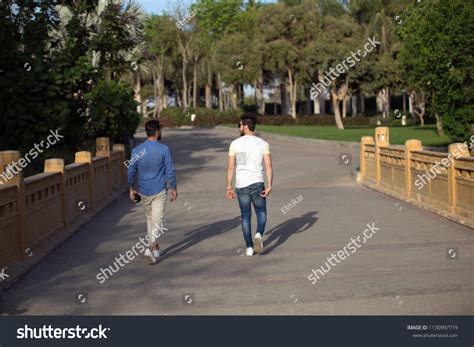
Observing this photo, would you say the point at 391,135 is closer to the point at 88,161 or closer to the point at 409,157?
the point at 409,157

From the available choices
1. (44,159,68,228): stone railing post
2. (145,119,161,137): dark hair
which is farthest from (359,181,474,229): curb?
(44,159,68,228): stone railing post

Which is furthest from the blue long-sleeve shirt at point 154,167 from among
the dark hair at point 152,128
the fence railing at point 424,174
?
the fence railing at point 424,174

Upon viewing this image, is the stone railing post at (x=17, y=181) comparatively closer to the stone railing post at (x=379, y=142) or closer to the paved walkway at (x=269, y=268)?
the paved walkway at (x=269, y=268)

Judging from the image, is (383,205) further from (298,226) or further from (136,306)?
(136,306)

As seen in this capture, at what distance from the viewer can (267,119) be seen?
7375 centimetres

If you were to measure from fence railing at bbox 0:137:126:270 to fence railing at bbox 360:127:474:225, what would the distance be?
6.64m

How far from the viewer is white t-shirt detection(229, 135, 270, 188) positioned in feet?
34.0

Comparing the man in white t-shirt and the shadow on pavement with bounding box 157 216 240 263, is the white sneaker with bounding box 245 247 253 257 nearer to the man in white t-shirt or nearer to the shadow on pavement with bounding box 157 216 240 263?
the man in white t-shirt

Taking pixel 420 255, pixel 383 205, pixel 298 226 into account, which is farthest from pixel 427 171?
pixel 420 255

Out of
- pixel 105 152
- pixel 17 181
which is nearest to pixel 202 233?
pixel 17 181

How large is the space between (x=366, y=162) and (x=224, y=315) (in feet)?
52.8

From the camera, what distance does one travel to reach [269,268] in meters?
9.75

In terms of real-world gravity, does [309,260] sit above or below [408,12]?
below

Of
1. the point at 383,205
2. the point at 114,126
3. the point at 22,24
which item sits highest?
the point at 22,24
